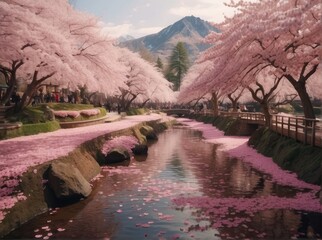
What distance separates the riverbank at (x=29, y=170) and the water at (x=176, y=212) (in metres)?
0.49

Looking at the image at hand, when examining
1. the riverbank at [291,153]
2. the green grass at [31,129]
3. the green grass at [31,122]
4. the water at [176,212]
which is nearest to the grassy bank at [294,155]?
the riverbank at [291,153]

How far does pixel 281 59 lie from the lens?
1733 centimetres

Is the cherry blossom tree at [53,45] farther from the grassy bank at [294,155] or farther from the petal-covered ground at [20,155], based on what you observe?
the grassy bank at [294,155]

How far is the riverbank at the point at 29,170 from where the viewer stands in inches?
418

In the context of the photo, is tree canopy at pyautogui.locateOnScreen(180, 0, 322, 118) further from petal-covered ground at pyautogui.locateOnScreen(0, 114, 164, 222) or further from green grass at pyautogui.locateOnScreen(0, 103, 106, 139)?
green grass at pyautogui.locateOnScreen(0, 103, 106, 139)

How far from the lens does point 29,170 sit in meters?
12.5

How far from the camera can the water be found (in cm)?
980

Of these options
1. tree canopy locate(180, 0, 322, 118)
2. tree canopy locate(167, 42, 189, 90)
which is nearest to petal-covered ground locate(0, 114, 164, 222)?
tree canopy locate(180, 0, 322, 118)

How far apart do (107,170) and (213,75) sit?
25.4 ft

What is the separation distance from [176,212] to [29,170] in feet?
18.0

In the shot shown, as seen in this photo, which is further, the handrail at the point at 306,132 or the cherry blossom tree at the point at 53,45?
the cherry blossom tree at the point at 53,45

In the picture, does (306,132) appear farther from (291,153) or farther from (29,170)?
(29,170)

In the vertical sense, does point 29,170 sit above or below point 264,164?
above

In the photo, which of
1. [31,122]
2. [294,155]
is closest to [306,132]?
[294,155]
